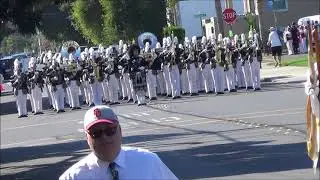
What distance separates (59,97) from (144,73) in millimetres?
3600

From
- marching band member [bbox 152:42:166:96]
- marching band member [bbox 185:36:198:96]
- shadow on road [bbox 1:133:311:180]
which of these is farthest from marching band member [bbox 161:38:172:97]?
shadow on road [bbox 1:133:311:180]

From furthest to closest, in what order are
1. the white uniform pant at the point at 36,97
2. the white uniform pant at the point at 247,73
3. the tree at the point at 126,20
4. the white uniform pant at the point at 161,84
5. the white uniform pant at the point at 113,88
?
the tree at the point at 126,20 < the white uniform pant at the point at 36,97 < the white uniform pant at the point at 161,84 < the white uniform pant at the point at 113,88 < the white uniform pant at the point at 247,73

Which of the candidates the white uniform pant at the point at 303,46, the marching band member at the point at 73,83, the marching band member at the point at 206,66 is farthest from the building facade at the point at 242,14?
the marching band member at the point at 206,66

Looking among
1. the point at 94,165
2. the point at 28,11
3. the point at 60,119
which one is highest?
the point at 28,11

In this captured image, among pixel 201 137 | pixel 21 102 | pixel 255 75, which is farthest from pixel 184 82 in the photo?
pixel 201 137

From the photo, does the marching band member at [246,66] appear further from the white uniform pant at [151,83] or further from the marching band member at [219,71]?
the white uniform pant at [151,83]

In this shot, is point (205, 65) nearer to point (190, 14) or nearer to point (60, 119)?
point (60, 119)

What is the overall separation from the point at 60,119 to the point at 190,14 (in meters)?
55.1

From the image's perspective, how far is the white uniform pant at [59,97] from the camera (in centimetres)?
2956

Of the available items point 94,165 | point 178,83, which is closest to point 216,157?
point 94,165

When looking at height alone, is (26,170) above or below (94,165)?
below

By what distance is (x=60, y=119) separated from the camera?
85.2 feet

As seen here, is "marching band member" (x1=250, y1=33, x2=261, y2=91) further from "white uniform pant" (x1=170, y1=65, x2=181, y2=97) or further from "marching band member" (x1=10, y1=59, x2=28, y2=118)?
"marching band member" (x1=10, y1=59, x2=28, y2=118)

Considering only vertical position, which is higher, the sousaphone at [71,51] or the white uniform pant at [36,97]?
the sousaphone at [71,51]
